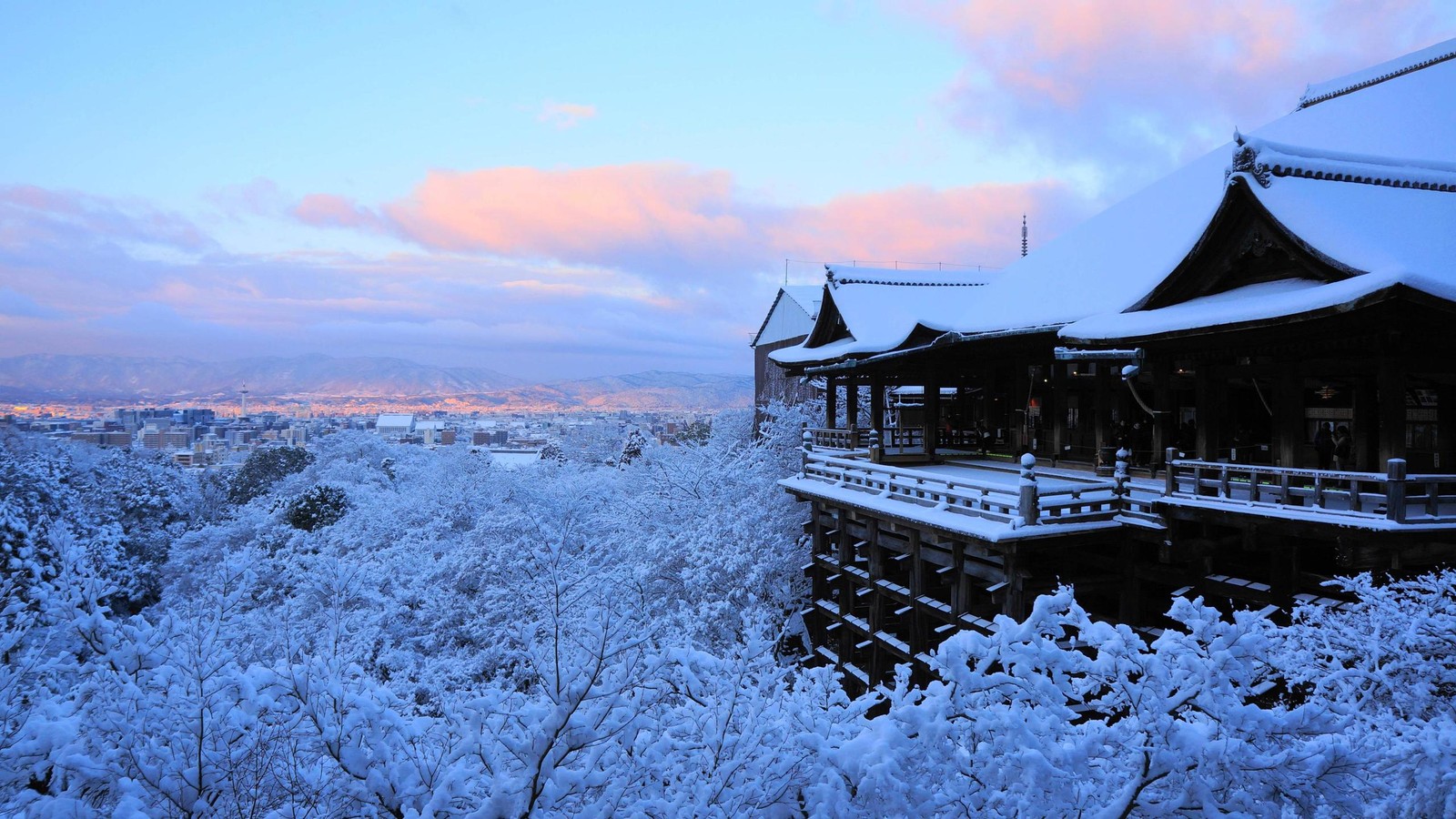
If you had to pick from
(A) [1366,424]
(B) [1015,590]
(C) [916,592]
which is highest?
(A) [1366,424]

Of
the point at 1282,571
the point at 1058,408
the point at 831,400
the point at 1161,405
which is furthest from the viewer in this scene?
the point at 831,400

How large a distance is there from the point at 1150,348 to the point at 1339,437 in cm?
290

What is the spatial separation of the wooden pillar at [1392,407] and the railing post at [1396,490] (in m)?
0.93

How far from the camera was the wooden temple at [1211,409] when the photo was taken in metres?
8.92

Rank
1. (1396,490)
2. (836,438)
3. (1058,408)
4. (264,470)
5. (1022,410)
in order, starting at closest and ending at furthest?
(1396,490)
(1058,408)
(1022,410)
(836,438)
(264,470)

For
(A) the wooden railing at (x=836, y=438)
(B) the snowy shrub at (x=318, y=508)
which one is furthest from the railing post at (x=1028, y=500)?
(B) the snowy shrub at (x=318, y=508)

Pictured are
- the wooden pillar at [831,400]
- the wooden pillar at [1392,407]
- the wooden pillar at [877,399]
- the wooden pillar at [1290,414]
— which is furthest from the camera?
the wooden pillar at [831,400]

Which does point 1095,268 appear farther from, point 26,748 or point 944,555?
point 26,748

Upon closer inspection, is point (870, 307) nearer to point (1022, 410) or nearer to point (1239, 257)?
point (1022, 410)

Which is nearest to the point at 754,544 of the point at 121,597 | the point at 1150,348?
the point at 1150,348

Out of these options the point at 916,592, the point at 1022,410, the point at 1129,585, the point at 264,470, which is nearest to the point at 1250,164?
the point at 1129,585

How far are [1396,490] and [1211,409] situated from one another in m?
3.56

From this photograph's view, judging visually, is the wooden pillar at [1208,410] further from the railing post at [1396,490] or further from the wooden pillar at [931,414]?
the wooden pillar at [931,414]

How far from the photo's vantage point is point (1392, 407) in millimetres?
Result: 8891
